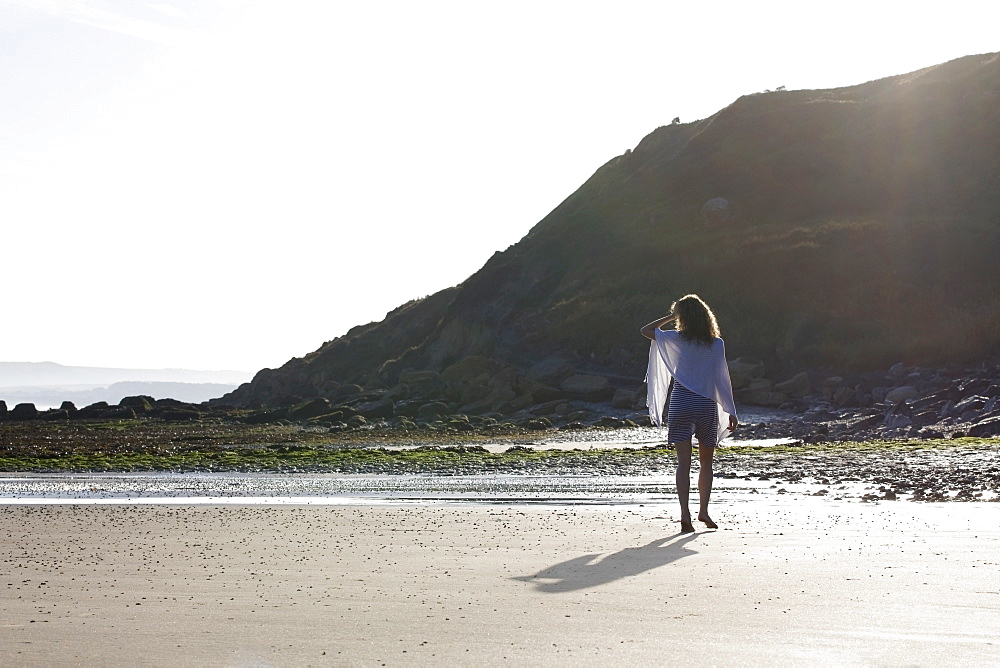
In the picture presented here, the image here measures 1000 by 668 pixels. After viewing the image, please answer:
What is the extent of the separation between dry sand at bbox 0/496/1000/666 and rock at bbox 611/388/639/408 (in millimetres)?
33265

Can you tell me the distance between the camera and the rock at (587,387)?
47.0 meters

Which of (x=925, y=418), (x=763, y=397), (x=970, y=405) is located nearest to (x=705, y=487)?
(x=925, y=418)

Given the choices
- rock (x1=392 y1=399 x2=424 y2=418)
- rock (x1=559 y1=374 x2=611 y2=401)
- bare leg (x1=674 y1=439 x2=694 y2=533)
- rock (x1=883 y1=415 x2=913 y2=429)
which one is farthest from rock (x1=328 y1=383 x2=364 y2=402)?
bare leg (x1=674 y1=439 x2=694 y2=533)

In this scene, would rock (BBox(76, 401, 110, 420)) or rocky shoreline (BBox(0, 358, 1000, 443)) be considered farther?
rock (BBox(76, 401, 110, 420))

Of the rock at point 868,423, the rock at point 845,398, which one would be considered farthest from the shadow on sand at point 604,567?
the rock at point 845,398

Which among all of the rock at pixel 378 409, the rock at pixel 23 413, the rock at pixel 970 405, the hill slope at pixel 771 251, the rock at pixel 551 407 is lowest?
the rock at pixel 970 405

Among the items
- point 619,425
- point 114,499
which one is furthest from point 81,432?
point 114,499

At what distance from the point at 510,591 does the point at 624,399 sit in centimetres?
3823

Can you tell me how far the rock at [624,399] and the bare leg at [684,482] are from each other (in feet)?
112

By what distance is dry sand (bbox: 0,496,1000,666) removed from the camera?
15.5ft

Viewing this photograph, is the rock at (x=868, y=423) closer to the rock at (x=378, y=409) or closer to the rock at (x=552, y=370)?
the rock at (x=552, y=370)

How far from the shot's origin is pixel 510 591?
6301 mm

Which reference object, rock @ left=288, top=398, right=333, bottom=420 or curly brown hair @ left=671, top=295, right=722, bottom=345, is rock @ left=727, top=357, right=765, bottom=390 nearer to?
rock @ left=288, top=398, right=333, bottom=420

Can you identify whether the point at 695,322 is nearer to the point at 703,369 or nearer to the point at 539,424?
the point at 703,369
